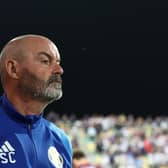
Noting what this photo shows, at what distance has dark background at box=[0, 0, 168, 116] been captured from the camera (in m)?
6.46

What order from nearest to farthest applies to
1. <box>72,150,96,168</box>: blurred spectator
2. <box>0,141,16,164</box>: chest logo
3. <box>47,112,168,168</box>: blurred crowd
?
<box>0,141,16,164</box>: chest logo, <box>72,150,96,168</box>: blurred spectator, <box>47,112,168,168</box>: blurred crowd

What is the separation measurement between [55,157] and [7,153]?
5.2 inches

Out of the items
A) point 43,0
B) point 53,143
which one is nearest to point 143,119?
point 43,0

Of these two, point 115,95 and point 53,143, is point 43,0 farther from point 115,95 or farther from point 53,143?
point 53,143

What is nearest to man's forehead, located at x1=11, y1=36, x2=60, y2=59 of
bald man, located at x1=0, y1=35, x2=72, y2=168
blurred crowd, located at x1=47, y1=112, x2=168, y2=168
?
bald man, located at x1=0, y1=35, x2=72, y2=168

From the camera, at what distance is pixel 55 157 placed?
4.11 ft

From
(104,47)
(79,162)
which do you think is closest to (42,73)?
(79,162)

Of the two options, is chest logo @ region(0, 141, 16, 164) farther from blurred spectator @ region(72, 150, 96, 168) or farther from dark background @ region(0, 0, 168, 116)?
dark background @ region(0, 0, 168, 116)

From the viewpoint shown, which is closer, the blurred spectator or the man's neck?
the man's neck

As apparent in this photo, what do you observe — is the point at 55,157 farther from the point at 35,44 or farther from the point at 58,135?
the point at 35,44

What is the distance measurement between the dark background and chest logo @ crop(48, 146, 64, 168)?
417 centimetres

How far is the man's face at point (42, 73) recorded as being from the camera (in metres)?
1.22

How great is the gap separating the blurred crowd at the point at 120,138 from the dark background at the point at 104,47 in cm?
27

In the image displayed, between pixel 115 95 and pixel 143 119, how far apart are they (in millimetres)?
691
